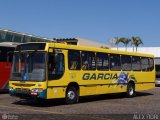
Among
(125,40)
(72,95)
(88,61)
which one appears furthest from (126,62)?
(125,40)

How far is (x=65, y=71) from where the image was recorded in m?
17.9

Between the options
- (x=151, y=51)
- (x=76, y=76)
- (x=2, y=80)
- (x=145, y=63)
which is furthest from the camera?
(x=151, y=51)

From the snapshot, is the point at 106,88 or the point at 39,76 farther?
the point at 106,88

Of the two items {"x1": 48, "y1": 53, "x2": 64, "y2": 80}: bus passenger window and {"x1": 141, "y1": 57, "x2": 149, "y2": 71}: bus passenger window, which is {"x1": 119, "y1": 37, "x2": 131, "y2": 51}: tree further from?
{"x1": 48, "y1": 53, "x2": 64, "y2": 80}: bus passenger window

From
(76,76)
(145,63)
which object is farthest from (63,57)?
(145,63)

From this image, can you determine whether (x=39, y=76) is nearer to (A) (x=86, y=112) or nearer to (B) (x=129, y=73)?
(A) (x=86, y=112)

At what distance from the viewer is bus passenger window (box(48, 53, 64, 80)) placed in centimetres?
1709

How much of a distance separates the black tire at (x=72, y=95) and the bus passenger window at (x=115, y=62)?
3.53 m

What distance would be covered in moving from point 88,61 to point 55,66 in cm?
275

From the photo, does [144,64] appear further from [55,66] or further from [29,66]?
[29,66]

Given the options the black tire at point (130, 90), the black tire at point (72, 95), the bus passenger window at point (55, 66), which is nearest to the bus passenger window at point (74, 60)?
the bus passenger window at point (55, 66)

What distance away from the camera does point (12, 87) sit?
17.8 meters

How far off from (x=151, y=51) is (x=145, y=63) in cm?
5975

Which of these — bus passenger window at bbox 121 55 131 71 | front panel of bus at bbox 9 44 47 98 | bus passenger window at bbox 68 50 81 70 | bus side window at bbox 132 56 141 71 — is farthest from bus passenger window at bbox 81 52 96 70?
bus side window at bbox 132 56 141 71
